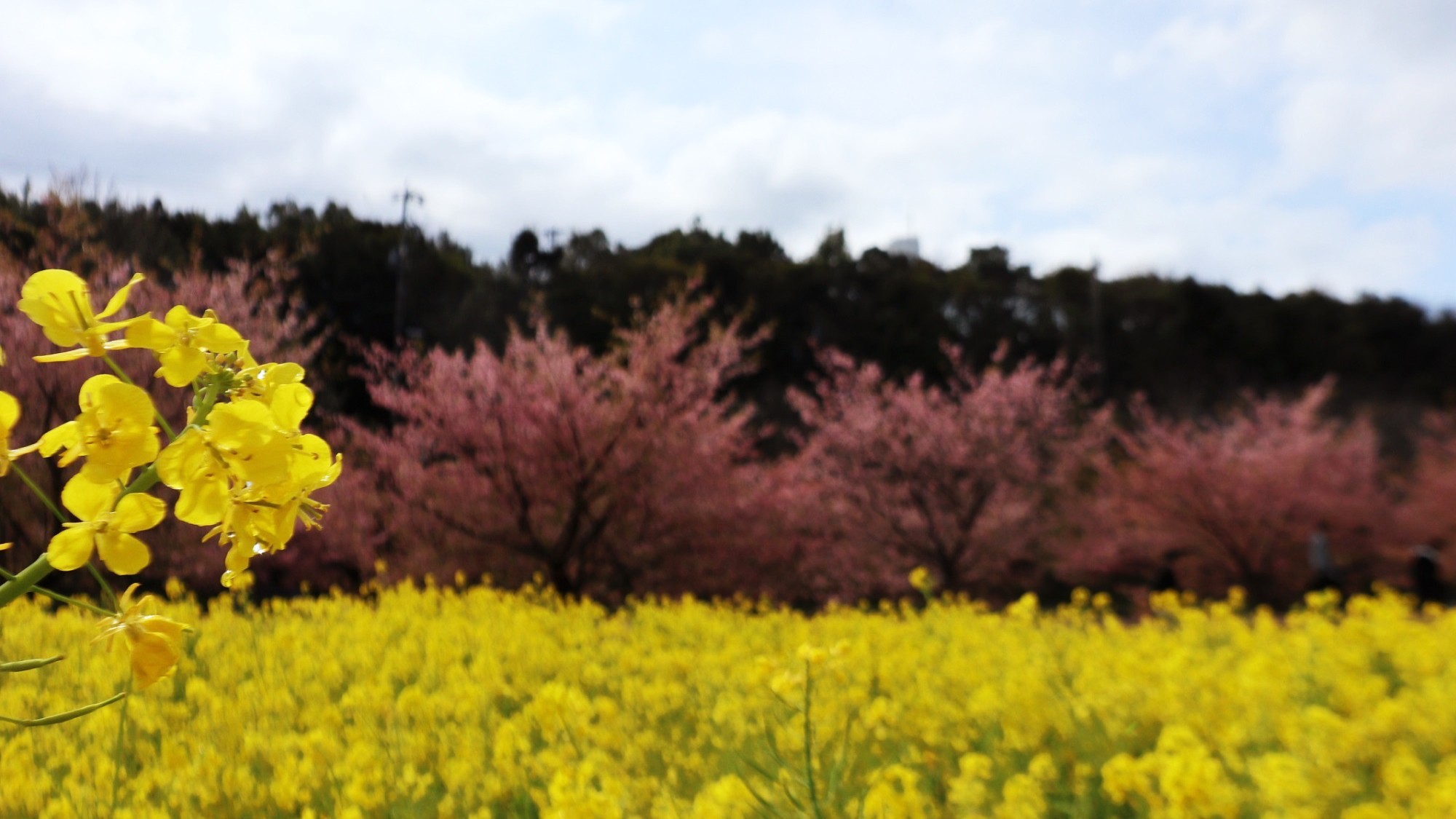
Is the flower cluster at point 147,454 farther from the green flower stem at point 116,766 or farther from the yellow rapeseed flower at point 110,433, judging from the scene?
the green flower stem at point 116,766

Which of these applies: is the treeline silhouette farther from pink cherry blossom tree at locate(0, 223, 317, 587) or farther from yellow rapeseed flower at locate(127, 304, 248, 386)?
yellow rapeseed flower at locate(127, 304, 248, 386)

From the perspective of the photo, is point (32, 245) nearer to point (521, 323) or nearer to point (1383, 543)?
point (521, 323)

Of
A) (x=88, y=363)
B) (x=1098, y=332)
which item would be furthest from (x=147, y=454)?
(x=1098, y=332)

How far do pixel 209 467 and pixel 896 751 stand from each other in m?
2.03

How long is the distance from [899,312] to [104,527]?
727 inches

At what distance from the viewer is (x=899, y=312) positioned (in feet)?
61.2

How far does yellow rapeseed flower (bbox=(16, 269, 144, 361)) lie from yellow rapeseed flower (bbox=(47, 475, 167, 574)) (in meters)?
0.13

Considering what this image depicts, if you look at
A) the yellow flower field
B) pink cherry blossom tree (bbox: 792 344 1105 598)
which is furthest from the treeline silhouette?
the yellow flower field

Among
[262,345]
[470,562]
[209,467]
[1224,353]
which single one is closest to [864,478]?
[470,562]

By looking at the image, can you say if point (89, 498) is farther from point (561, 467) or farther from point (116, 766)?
point (561, 467)

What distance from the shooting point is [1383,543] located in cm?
1131

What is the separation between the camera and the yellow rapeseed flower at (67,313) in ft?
2.66

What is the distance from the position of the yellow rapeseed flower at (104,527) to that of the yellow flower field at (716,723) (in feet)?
2.78

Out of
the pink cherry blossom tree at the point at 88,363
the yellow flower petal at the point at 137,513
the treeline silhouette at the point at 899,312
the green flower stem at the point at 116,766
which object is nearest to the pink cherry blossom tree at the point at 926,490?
the treeline silhouette at the point at 899,312
